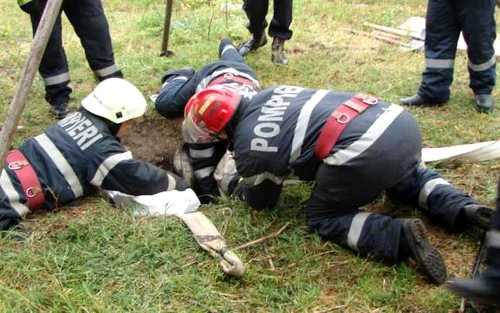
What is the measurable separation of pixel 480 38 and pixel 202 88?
2212mm

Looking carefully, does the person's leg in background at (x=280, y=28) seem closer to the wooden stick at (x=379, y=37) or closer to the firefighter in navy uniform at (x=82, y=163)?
the wooden stick at (x=379, y=37)

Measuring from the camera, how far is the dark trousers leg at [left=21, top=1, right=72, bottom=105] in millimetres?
4500

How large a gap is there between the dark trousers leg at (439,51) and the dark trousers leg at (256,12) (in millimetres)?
1594

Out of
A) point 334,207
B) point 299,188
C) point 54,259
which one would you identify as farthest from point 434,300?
point 54,259

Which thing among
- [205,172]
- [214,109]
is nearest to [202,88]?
[205,172]

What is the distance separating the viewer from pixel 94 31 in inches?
184

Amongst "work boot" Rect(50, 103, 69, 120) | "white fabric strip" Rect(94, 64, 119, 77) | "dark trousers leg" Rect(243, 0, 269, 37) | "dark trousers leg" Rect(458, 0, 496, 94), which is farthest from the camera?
"dark trousers leg" Rect(243, 0, 269, 37)

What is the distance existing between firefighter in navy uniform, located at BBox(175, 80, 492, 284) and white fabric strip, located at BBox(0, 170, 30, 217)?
3.90ft

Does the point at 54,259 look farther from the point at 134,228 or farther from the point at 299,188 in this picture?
the point at 299,188

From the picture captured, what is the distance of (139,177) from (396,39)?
3.99 meters

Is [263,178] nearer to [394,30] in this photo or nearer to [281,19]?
[281,19]

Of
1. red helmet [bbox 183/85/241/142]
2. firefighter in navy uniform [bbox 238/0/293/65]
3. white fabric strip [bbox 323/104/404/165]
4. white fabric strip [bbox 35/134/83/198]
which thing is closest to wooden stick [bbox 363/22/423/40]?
firefighter in navy uniform [bbox 238/0/293/65]

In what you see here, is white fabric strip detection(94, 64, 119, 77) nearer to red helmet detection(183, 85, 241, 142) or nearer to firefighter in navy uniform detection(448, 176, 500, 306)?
red helmet detection(183, 85, 241, 142)

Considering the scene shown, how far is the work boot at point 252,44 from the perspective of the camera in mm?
5887
